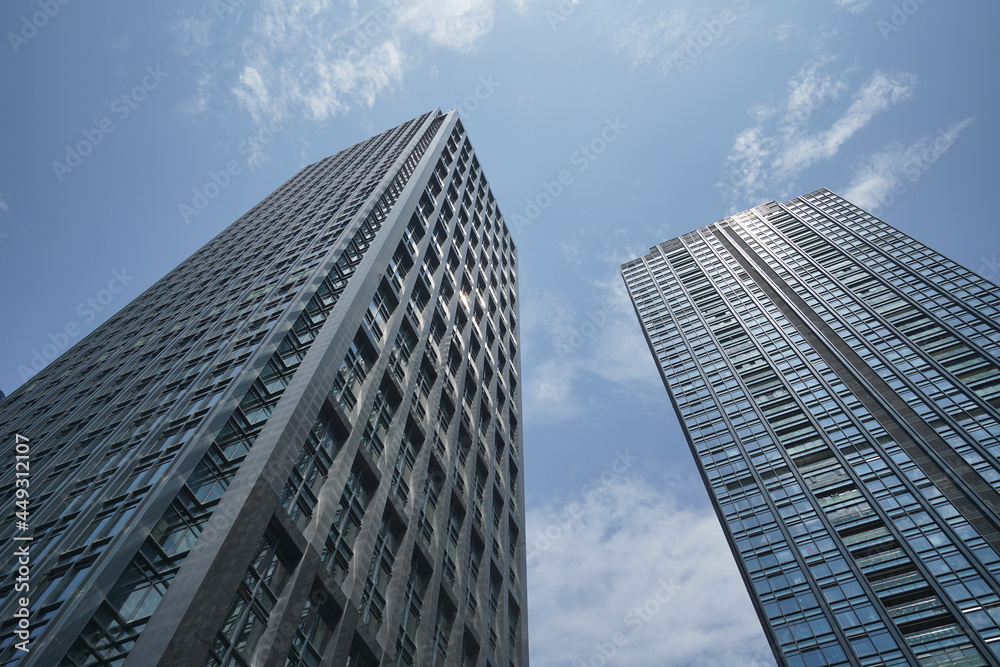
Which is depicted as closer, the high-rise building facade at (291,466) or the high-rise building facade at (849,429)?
the high-rise building facade at (291,466)

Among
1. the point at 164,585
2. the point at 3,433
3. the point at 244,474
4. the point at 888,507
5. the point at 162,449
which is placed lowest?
the point at 164,585

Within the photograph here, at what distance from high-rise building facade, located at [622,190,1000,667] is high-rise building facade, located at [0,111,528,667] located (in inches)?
850

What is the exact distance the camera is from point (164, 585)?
19531 millimetres

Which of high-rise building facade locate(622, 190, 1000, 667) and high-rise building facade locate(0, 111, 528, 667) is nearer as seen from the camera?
high-rise building facade locate(0, 111, 528, 667)

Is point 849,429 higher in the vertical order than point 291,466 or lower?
higher

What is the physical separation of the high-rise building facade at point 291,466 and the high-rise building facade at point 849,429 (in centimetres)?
2159

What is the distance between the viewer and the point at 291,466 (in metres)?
24.5

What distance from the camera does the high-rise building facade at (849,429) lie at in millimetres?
47156

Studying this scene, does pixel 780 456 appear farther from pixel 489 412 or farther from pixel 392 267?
pixel 392 267

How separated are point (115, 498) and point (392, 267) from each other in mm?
21164

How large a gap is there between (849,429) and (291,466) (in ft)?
177

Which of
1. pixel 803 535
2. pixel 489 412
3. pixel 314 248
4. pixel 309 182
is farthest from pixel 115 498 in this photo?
pixel 309 182

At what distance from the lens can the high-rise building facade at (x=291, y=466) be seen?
19.9m

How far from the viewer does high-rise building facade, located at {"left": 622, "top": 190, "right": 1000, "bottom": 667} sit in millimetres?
47156
